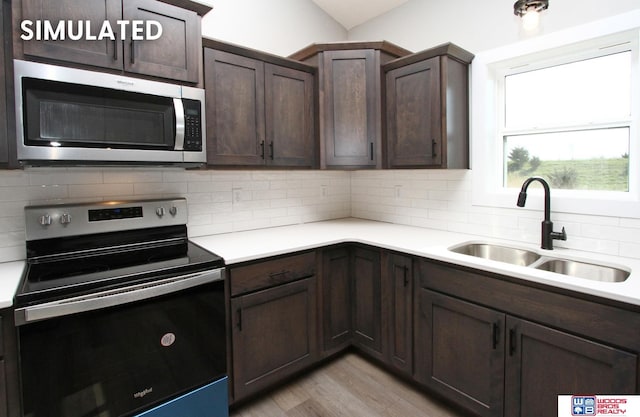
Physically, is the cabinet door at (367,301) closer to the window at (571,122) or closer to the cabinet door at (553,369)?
the cabinet door at (553,369)

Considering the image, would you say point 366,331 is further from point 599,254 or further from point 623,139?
point 623,139

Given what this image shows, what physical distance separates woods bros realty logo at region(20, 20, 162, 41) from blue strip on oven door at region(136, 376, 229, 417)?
1685mm

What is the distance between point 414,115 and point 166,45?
151 centimetres

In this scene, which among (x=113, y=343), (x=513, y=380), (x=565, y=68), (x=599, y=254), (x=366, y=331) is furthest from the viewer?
(x=366, y=331)

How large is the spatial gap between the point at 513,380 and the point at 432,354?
0.44 meters

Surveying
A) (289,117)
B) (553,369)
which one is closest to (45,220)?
(289,117)

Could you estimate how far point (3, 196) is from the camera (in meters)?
1.76

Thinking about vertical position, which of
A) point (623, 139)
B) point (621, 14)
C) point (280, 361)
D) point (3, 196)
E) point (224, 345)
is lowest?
point (280, 361)

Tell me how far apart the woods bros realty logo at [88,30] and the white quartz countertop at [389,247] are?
1049 mm

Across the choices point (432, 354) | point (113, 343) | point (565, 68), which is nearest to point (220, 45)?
point (113, 343)

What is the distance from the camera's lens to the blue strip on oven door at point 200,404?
62.8 inches

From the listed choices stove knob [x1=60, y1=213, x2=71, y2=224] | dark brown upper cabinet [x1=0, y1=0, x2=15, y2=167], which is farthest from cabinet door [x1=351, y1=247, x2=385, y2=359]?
dark brown upper cabinet [x1=0, y1=0, x2=15, y2=167]

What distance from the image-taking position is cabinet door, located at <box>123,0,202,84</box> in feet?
5.69

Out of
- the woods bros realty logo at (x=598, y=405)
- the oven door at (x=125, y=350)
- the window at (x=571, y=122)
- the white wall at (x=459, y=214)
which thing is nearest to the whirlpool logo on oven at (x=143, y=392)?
the oven door at (x=125, y=350)
